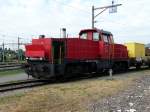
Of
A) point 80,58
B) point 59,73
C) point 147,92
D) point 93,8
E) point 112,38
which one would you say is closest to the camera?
point 147,92

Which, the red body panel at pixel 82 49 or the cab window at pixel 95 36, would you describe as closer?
the red body panel at pixel 82 49

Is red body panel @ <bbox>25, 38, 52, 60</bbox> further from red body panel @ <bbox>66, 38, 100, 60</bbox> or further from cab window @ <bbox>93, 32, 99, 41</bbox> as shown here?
cab window @ <bbox>93, 32, 99, 41</bbox>

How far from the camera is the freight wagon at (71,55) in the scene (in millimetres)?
19250

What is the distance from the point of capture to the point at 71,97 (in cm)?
1309

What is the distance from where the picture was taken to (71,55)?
20516 millimetres

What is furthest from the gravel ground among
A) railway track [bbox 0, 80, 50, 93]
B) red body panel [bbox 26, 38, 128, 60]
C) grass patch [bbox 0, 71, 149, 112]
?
red body panel [bbox 26, 38, 128, 60]

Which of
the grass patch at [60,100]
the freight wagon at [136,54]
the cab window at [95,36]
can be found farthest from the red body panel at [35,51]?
the freight wagon at [136,54]

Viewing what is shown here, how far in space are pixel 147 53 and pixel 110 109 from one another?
2463 centimetres

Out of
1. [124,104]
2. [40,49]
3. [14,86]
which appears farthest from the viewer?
[40,49]

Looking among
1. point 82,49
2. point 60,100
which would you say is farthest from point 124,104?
point 82,49

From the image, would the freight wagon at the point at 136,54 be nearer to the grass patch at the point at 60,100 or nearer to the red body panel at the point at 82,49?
the red body panel at the point at 82,49

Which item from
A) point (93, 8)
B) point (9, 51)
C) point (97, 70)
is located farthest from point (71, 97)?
point (9, 51)

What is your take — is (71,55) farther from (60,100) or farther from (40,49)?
(60,100)

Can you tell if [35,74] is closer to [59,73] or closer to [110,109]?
[59,73]
